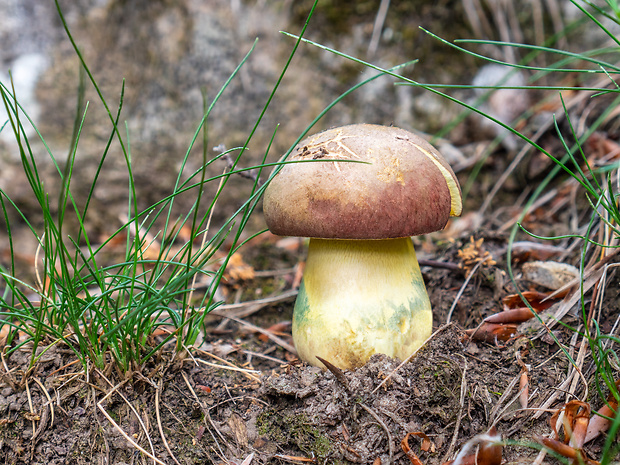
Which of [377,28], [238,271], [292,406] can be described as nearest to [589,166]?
[292,406]

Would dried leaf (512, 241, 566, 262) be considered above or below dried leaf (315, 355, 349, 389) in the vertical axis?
above

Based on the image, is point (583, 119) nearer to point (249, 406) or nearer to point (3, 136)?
point (249, 406)

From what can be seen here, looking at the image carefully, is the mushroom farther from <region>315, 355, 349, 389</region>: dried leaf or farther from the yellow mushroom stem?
<region>315, 355, 349, 389</region>: dried leaf

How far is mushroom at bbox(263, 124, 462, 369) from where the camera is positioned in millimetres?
1629

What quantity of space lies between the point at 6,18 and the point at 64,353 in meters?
3.09

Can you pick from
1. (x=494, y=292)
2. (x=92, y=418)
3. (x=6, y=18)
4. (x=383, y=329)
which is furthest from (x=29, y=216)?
(x=494, y=292)

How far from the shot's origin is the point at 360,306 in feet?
6.02

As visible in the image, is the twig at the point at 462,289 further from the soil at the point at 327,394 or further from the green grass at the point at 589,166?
the green grass at the point at 589,166

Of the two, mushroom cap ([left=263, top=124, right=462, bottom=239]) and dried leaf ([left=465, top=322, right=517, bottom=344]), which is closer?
mushroom cap ([left=263, top=124, right=462, bottom=239])

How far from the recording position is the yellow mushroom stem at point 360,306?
181 cm

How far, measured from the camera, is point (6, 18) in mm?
3398

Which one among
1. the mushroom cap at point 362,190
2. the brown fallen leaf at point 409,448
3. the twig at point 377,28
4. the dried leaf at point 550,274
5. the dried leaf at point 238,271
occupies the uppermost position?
the twig at point 377,28

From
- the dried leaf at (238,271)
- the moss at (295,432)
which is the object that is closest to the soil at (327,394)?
the moss at (295,432)

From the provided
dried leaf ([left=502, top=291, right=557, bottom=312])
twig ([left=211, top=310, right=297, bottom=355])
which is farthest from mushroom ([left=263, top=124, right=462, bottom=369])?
dried leaf ([left=502, top=291, right=557, bottom=312])
